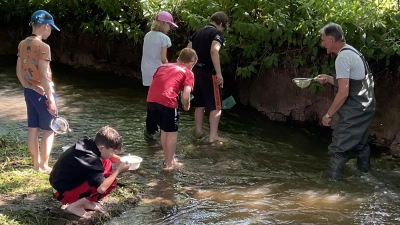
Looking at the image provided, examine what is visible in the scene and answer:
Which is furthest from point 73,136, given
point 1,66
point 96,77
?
point 1,66

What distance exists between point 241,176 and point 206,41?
77.8 inches

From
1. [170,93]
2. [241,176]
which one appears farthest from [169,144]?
[241,176]

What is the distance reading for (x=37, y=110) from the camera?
5.12 metres

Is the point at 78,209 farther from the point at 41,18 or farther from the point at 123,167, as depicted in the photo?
the point at 41,18

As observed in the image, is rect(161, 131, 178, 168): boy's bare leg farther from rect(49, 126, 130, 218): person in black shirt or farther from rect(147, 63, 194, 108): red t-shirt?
rect(49, 126, 130, 218): person in black shirt

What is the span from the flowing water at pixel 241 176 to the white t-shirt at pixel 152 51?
39.1 inches

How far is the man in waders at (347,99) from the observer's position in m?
5.36

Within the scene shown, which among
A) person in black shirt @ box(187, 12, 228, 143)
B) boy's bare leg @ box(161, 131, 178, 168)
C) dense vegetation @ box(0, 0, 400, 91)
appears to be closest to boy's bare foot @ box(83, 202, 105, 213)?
boy's bare leg @ box(161, 131, 178, 168)

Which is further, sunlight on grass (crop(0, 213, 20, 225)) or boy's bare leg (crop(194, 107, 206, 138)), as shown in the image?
boy's bare leg (crop(194, 107, 206, 138))

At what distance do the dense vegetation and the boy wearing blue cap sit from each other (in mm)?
3567

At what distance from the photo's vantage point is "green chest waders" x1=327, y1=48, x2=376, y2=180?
18.0 feet

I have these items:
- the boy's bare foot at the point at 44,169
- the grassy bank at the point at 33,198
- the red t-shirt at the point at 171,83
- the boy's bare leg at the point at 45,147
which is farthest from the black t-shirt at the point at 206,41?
the boy's bare foot at the point at 44,169

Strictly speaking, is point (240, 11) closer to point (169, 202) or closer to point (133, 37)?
point (133, 37)

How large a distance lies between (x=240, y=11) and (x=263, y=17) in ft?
1.36
